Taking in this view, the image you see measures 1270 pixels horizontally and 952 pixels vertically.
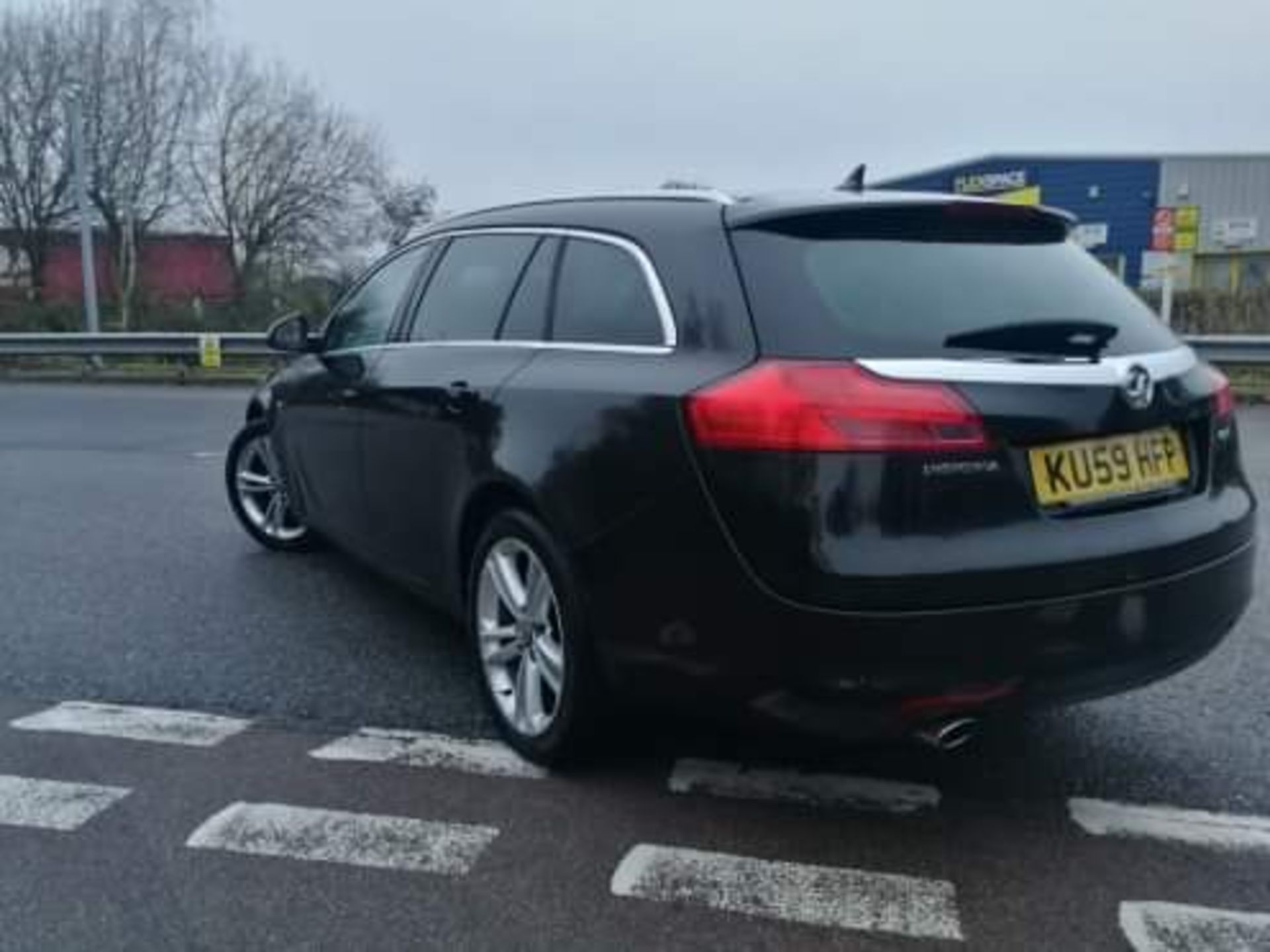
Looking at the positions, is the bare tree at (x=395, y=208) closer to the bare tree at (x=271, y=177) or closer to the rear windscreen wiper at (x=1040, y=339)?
the bare tree at (x=271, y=177)

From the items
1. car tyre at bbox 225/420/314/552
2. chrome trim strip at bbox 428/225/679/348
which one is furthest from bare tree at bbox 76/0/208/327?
chrome trim strip at bbox 428/225/679/348

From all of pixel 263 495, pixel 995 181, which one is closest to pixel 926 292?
pixel 263 495

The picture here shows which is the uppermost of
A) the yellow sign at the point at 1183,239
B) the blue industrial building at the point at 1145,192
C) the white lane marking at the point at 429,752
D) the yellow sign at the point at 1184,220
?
the blue industrial building at the point at 1145,192

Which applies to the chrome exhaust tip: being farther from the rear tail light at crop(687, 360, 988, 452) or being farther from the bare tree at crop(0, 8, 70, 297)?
the bare tree at crop(0, 8, 70, 297)

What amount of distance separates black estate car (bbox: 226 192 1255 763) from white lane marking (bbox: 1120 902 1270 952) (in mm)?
492

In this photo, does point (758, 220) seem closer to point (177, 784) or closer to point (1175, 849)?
point (1175, 849)

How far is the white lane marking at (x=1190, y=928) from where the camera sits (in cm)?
243

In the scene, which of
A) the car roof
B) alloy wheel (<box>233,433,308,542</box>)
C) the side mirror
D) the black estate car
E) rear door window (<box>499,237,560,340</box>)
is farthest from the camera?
alloy wheel (<box>233,433,308,542</box>)

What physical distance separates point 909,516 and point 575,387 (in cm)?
102

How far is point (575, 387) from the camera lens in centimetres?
310

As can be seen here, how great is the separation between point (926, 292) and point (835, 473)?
0.64 m

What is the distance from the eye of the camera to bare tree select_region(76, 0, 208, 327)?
31719mm

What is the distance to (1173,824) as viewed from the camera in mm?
2967

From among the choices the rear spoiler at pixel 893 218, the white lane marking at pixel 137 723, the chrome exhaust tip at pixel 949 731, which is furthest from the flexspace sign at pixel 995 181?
the chrome exhaust tip at pixel 949 731
